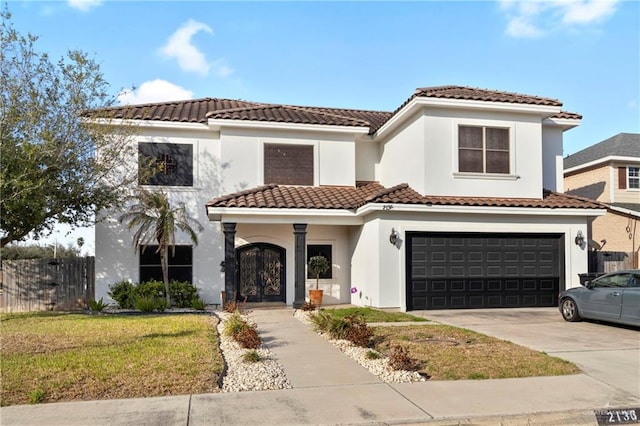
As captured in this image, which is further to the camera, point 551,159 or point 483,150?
point 551,159

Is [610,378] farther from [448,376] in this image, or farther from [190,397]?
[190,397]

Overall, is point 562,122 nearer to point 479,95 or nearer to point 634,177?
point 479,95

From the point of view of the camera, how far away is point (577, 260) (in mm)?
15891

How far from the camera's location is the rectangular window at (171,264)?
54.5ft

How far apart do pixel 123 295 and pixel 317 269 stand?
19.4 ft

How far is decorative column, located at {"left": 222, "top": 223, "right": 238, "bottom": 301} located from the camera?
49.7 feet

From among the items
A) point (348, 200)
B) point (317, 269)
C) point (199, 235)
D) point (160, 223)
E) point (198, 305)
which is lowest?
point (198, 305)

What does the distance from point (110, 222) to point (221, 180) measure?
3.72 m

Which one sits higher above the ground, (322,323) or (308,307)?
(322,323)

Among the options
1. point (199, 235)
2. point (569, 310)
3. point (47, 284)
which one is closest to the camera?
point (569, 310)

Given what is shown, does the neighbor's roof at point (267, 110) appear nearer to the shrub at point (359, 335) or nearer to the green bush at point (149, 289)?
the green bush at point (149, 289)

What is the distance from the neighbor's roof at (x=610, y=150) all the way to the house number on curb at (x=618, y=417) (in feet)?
66.9

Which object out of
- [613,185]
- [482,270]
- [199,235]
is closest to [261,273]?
[199,235]

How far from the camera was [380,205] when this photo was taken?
1446 cm
